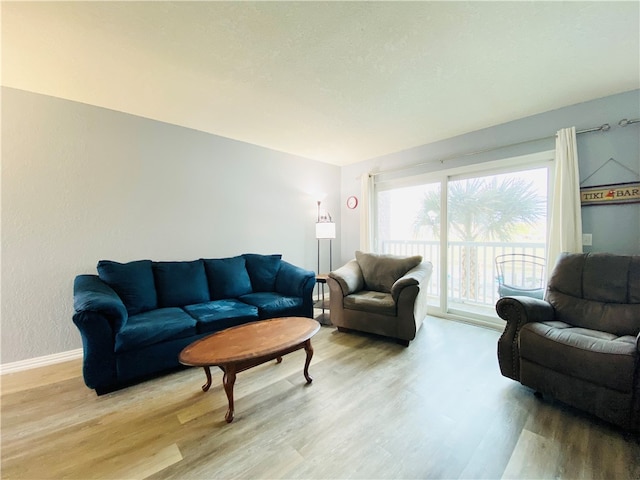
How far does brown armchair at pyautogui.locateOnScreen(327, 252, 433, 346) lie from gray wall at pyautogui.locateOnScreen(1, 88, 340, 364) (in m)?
1.53

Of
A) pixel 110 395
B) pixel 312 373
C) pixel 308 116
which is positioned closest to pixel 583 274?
pixel 312 373

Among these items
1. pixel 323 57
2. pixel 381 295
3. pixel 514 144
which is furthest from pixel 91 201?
pixel 514 144

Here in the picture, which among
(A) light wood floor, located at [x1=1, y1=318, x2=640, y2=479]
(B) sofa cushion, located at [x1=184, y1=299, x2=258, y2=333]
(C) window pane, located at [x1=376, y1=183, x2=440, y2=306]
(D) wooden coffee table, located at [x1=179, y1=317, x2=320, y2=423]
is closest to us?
(A) light wood floor, located at [x1=1, y1=318, x2=640, y2=479]

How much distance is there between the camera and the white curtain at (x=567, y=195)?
244cm

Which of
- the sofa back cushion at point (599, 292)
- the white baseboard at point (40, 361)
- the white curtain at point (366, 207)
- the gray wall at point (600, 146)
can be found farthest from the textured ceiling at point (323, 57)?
the white baseboard at point (40, 361)

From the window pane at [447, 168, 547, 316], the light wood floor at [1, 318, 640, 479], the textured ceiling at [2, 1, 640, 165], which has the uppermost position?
the textured ceiling at [2, 1, 640, 165]

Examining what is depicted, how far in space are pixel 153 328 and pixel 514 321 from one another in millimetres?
2818

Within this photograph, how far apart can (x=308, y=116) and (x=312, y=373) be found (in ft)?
8.37

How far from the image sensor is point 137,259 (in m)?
2.75

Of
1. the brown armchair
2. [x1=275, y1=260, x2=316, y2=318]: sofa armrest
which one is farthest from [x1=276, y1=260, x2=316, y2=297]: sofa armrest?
the brown armchair

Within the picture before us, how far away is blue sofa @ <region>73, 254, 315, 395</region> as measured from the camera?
1869 mm

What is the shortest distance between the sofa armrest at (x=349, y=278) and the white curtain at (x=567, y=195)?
2054 millimetres

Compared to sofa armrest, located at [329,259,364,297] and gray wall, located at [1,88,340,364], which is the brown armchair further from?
gray wall, located at [1,88,340,364]

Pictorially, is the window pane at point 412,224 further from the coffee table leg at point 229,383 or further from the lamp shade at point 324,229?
the coffee table leg at point 229,383
